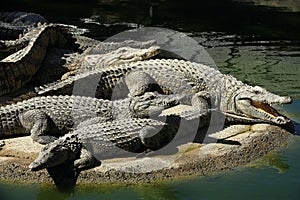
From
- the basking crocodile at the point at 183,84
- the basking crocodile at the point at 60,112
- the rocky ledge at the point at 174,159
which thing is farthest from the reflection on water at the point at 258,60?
the basking crocodile at the point at 60,112

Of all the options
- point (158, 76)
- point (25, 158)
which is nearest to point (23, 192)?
point (25, 158)

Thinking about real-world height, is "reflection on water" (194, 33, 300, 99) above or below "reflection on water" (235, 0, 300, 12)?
below

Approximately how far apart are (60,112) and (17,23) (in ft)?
21.9

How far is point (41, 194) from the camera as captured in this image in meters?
4.36

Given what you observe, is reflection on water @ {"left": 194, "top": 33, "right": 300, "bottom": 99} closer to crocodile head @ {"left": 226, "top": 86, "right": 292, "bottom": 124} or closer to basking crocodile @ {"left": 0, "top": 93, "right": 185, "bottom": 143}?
crocodile head @ {"left": 226, "top": 86, "right": 292, "bottom": 124}

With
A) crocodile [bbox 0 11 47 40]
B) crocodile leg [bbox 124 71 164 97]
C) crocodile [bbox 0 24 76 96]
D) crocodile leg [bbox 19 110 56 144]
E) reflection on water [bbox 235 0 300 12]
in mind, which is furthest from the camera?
reflection on water [bbox 235 0 300 12]

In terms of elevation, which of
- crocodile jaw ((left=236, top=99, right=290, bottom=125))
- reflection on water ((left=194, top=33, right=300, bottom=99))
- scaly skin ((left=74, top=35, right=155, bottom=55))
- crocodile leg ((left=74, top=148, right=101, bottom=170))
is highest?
scaly skin ((left=74, top=35, right=155, bottom=55))

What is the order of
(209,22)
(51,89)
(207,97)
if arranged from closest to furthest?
1. (207,97)
2. (51,89)
3. (209,22)

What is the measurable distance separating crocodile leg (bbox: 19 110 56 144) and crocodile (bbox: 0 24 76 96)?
1.65 metres

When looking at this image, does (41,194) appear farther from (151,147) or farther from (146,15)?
(146,15)

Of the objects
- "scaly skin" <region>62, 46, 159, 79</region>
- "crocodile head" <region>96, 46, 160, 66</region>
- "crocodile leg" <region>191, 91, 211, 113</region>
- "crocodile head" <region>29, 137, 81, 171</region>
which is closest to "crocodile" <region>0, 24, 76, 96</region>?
"scaly skin" <region>62, 46, 159, 79</region>

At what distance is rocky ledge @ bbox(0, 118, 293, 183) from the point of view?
180 inches

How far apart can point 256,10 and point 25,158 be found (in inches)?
512

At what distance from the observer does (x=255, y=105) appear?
584 cm
